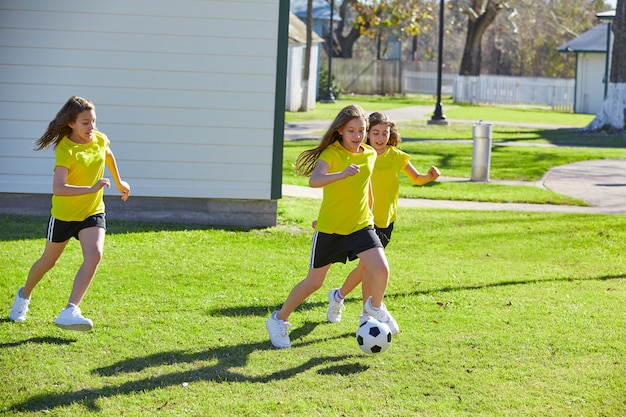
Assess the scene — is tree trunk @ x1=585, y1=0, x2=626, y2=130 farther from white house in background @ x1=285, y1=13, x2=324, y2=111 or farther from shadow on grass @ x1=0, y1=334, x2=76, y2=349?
shadow on grass @ x1=0, y1=334, x2=76, y2=349

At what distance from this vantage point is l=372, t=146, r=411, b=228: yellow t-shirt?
694 centimetres

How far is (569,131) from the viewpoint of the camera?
30.0 metres

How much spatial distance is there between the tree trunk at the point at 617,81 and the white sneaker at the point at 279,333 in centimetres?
2468

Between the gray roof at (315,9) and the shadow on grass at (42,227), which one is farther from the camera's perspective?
the gray roof at (315,9)

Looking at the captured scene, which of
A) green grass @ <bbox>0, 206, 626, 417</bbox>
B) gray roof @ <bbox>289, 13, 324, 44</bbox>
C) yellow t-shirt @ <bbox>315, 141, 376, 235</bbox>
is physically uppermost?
gray roof @ <bbox>289, 13, 324, 44</bbox>

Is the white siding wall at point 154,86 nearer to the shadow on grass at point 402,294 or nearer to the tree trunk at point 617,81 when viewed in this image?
the shadow on grass at point 402,294

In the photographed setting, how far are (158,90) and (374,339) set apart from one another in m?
6.28

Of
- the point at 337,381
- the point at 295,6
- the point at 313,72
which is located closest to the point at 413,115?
the point at 313,72

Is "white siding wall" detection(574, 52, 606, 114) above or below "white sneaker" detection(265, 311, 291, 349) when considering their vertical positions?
above

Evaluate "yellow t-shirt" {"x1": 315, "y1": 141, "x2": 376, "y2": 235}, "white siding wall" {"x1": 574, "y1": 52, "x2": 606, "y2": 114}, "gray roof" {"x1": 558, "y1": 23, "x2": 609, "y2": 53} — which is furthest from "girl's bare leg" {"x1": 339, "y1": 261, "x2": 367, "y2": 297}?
"white siding wall" {"x1": 574, "y1": 52, "x2": 606, "y2": 114}

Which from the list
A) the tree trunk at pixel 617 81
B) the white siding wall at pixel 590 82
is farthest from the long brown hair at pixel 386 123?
the white siding wall at pixel 590 82

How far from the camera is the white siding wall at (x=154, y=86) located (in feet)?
37.2

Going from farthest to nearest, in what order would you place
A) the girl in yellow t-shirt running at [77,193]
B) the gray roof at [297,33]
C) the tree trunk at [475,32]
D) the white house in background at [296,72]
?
the tree trunk at [475,32], the white house in background at [296,72], the gray roof at [297,33], the girl in yellow t-shirt running at [77,193]

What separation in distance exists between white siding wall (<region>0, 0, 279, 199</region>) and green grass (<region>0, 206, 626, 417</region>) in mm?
814
